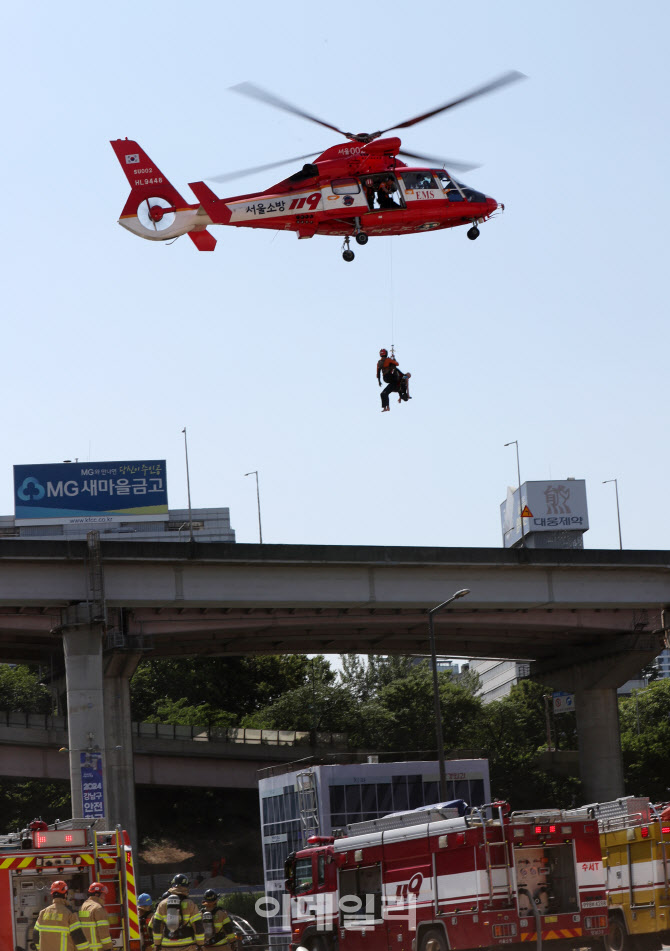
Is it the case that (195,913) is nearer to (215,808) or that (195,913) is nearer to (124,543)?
(124,543)

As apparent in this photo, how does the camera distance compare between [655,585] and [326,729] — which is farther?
[326,729]

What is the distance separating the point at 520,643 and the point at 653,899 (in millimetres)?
43947

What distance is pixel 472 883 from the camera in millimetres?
21344

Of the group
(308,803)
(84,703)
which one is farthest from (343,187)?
(84,703)

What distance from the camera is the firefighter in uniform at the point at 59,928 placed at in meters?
17.3

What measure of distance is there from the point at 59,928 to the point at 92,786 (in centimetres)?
3113

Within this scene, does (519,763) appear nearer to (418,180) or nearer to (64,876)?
(418,180)

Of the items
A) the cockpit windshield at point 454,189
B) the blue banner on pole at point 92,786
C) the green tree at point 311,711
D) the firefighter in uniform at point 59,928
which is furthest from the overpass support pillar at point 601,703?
the firefighter in uniform at point 59,928

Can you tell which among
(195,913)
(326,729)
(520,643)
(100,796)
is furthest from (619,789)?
(195,913)

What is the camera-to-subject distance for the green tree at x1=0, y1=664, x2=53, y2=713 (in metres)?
97.1

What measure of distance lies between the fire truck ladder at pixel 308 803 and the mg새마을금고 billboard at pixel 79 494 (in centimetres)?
8089

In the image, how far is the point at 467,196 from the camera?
39875 millimetres

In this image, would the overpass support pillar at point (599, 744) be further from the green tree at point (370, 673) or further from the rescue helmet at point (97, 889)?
the rescue helmet at point (97, 889)

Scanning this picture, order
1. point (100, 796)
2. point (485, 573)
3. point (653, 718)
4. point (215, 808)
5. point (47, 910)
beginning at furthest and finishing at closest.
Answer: point (653, 718)
point (215, 808)
point (485, 573)
point (100, 796)
point (47, 910)
